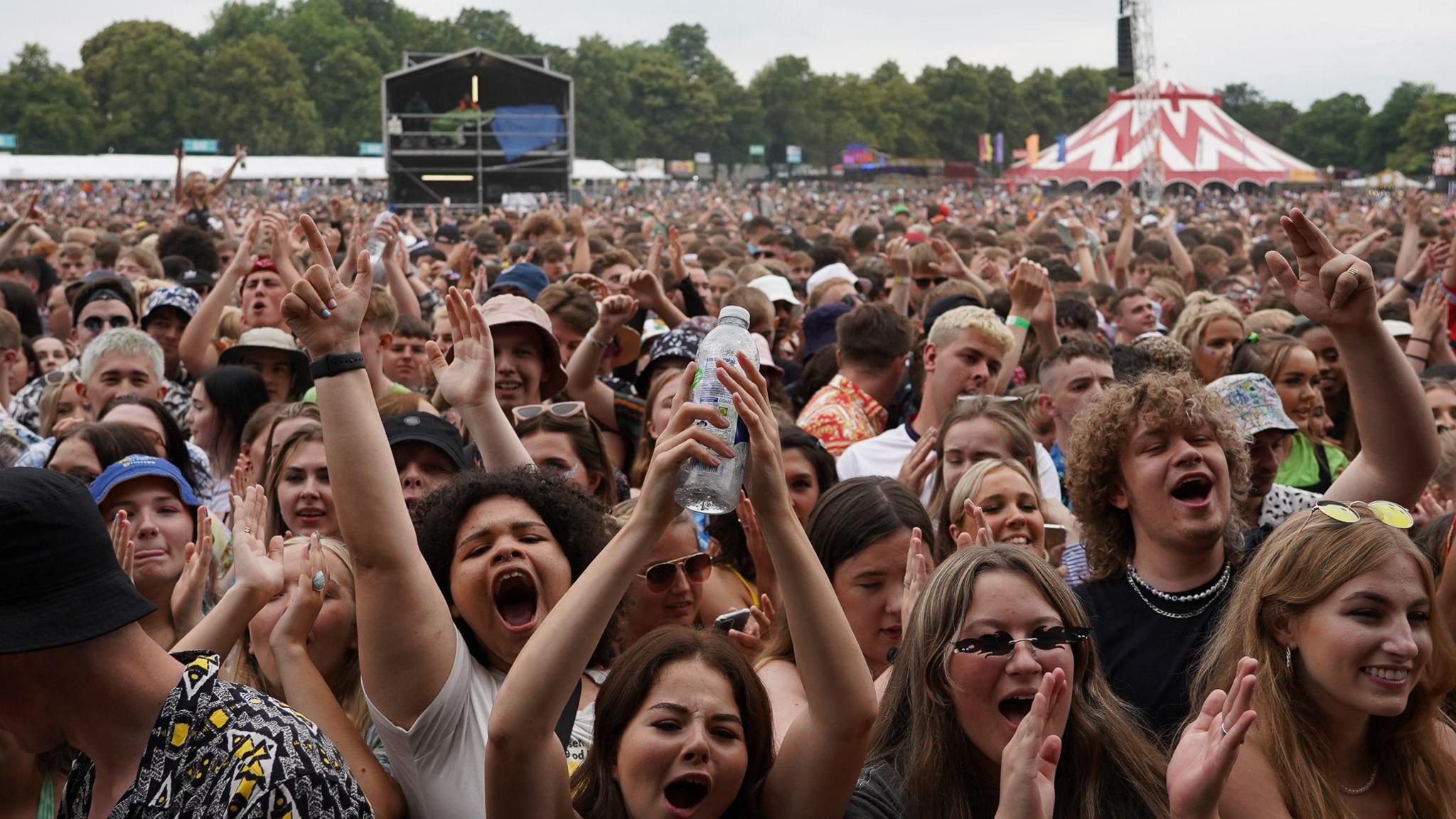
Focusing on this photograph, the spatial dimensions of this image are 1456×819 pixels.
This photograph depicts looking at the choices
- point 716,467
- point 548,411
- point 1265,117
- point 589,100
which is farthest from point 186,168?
point 1265,117

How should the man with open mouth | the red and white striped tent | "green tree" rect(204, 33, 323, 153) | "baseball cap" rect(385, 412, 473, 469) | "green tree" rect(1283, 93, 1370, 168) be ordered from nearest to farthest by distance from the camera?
the man with open mouth → "baseball cap" rect(385, 412, 473, 469) → the red and white striped tent → "green tree" rect(204, 33, 323, 153) → "green tree" rect(1283, 93, 1370, 168)

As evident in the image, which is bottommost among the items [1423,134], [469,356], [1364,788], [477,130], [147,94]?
[1364,788]

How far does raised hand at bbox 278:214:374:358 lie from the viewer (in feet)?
9.97

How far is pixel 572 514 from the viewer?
3.54 metres

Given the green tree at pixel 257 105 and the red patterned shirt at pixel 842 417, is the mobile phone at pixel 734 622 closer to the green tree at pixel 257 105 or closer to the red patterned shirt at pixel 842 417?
the red patterned shirt at pixel 842 417

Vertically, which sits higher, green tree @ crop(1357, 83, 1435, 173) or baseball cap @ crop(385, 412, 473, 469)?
green tree @ crop(1357, 83, 1435, 173)

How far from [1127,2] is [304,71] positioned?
246 ft

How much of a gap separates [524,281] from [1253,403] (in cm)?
452

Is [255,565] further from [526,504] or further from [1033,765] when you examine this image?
[1033,765]

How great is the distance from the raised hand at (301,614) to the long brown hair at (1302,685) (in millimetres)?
1991

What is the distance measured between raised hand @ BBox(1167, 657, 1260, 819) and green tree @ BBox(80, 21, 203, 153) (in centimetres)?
9576

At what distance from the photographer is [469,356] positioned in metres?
4.09

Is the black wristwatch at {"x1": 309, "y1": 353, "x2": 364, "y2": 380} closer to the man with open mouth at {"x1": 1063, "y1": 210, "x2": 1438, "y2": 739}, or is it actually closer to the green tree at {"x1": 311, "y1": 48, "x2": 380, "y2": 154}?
the man with open mouth at {"x1": 1063, "y1": 210, "x2": 1438, "y2": 739}

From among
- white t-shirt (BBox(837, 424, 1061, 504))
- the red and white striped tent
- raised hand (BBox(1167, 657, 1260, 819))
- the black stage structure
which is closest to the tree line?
the red and white striped tent
